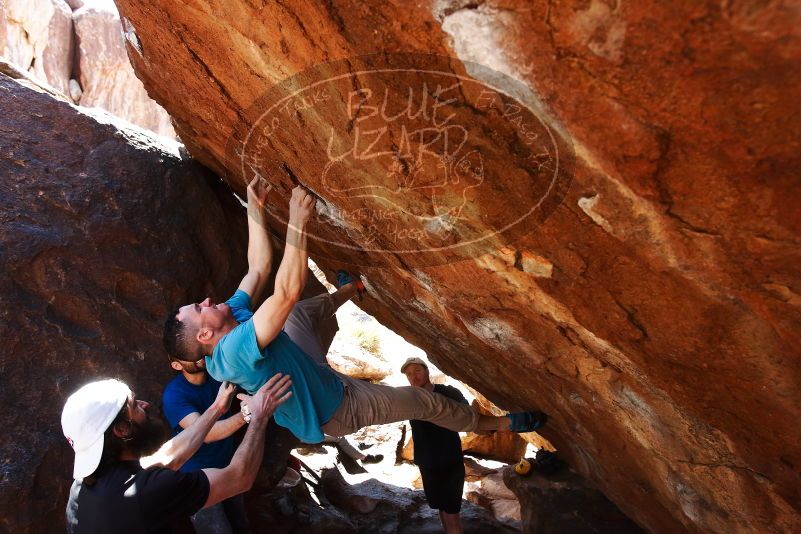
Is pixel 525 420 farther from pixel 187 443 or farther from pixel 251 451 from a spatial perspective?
pixel 187 443

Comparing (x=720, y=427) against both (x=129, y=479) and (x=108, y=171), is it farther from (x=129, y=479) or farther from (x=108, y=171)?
(x=108, y=171)

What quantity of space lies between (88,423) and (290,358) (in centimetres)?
100

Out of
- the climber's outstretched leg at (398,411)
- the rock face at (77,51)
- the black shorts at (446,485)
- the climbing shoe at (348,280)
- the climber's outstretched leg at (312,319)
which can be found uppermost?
the climbing shoe at (348,280)

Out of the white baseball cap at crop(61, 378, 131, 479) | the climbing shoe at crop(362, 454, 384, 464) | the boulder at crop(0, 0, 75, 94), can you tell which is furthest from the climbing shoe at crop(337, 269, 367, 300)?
the boulder at crop(0, 0, 75, 94)

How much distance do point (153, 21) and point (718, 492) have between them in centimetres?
372

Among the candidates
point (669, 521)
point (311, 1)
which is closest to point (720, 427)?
point (669, 521)

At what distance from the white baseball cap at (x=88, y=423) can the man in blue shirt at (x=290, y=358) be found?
0.50 m

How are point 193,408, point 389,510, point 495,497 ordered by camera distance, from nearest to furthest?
point 193,408, point 389,510, point 495,497

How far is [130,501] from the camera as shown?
232 centimetres

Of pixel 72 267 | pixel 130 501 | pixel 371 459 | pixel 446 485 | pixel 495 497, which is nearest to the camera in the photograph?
pixel 130 501

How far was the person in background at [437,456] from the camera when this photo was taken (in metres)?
4.77

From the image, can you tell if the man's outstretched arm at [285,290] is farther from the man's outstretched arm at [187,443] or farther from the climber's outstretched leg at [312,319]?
the climber's outstretched leg at [312,319]

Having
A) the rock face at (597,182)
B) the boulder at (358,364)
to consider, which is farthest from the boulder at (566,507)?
the boulder at (358,364)

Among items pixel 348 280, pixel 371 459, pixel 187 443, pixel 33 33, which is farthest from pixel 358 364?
pixel 33 33
